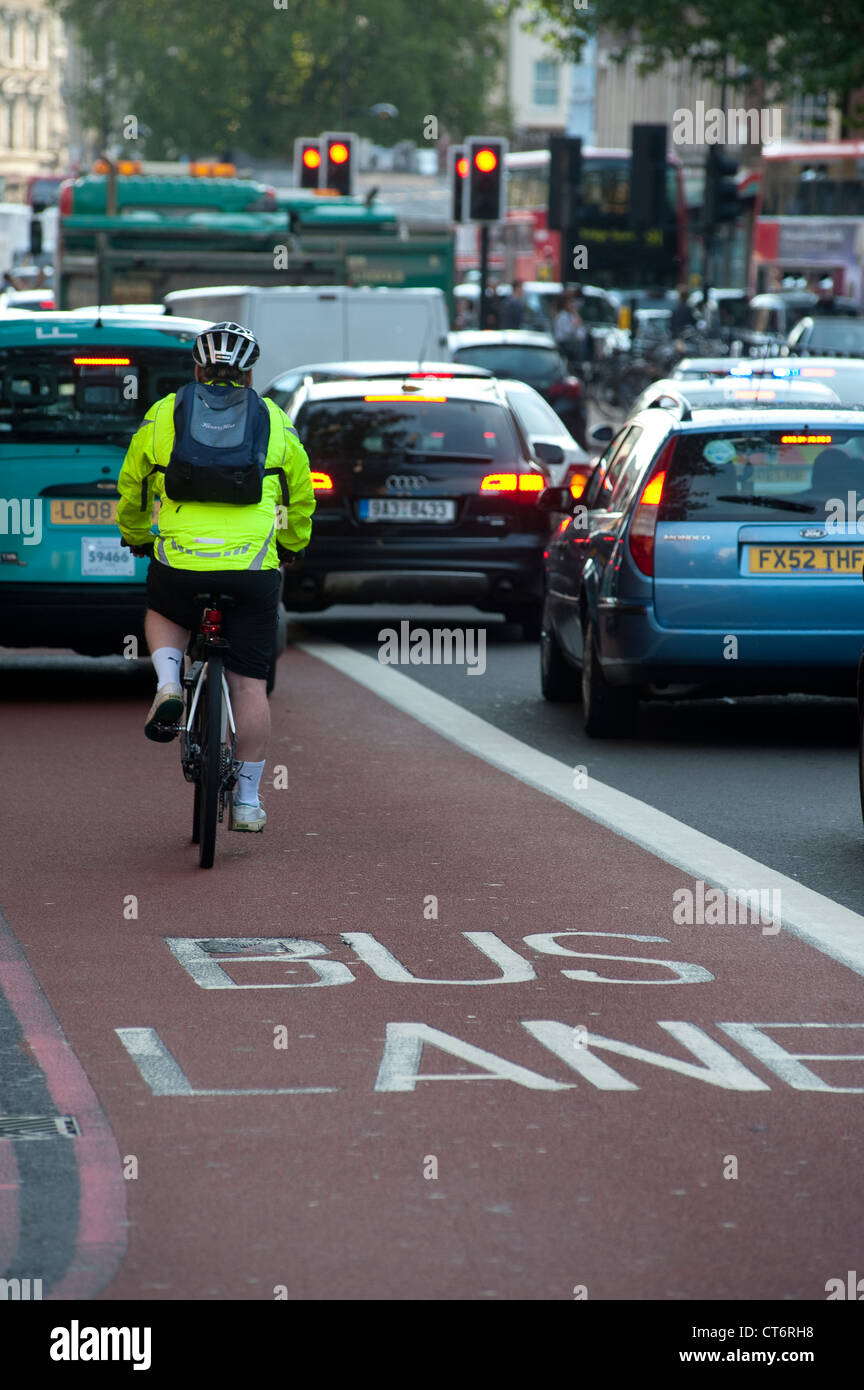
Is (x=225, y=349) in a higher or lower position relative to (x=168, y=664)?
higher

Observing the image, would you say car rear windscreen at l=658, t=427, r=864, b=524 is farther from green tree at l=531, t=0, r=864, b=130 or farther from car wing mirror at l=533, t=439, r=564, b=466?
green tree at l=531, t=0, r=864, b=130

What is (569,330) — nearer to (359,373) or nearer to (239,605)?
(359,373)

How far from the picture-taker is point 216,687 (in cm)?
923

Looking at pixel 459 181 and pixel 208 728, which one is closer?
pixel 208 728

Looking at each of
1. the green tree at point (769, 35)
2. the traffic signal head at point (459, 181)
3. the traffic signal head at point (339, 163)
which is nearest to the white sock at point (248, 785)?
the traffic signal head at point (459, 181)

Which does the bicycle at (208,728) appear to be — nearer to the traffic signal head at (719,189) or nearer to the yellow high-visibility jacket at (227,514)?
the yellow high-visibility jacket at (227,514)

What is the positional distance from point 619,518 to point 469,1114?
6.84 m

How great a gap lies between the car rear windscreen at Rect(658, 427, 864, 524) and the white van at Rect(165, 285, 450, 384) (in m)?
14.1

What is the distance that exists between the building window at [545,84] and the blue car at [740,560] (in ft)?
425

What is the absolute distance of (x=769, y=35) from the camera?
4547cm

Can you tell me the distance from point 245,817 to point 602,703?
3511 mm

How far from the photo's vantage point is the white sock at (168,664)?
955 cm

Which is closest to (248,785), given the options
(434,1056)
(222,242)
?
(434,1056)

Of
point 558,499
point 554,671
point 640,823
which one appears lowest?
point 554,671
